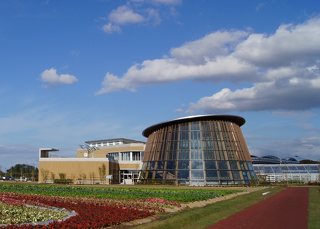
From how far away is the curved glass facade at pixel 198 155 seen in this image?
6888cm

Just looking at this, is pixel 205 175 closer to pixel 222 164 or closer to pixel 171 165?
pixel 222 164

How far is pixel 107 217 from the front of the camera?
54.5 ft

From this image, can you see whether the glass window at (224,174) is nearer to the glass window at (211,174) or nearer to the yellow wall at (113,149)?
the glass window at (211,174)

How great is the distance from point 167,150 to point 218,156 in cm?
846

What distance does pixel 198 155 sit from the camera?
231 feet

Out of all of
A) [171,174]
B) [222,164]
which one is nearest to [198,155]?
[222,164]

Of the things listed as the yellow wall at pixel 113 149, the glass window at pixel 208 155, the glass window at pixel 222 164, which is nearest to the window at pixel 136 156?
the yellow wall at pixel 113 149

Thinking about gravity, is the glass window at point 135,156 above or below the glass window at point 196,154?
above

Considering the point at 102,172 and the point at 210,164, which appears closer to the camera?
the point at 210,164

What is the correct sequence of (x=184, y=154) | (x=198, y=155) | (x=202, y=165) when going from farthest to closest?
(x=184, y=154), (x=198, y=155), (x=202, y=165)

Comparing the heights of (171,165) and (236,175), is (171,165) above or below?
above

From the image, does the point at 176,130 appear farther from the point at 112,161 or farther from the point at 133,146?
the point at 133,146

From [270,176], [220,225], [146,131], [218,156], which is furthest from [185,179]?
[220,225]

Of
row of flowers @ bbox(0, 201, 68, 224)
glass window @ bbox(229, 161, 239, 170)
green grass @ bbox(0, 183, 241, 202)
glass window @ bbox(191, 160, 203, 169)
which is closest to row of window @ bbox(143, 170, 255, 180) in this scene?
glass window @ bbox(229, 161, 239, 170)
